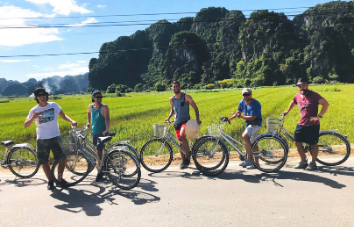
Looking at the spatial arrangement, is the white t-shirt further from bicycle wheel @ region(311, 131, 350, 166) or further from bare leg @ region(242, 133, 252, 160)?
bicycle wheel @ region(311, 131, 350, 166)

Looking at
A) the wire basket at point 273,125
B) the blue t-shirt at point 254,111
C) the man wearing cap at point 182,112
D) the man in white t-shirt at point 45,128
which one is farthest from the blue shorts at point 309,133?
the man in white t-shirt at point 45,128

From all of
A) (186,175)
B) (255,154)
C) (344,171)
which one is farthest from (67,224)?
(344,171)

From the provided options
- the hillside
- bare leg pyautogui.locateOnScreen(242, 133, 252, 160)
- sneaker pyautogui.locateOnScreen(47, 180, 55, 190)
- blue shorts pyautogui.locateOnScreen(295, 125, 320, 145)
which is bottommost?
sneaker pyautogui.locateOnScreen(47, 180, 55, 190)

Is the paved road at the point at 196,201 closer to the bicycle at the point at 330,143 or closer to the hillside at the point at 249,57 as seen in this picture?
the bicycle at the point at 330,143

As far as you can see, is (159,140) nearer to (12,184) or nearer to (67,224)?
(67,224)

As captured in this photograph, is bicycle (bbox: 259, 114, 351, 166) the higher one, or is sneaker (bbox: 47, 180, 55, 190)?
bicycle (bbox: 259, 114, 351, 166)

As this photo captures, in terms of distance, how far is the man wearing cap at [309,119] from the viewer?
4707mm

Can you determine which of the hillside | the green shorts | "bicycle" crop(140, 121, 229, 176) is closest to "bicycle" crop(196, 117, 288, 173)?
"bicycle" crop(140, 121, 229, 176)

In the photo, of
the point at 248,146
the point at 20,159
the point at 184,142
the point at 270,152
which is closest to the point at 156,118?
the point at 184,142

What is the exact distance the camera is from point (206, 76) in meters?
99.2

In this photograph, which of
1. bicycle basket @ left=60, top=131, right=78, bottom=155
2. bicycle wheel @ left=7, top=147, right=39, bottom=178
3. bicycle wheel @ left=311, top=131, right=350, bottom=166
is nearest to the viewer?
bicycle basket @ left=60, top=131, right=78, bottom=155

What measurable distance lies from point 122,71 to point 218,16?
286 ft

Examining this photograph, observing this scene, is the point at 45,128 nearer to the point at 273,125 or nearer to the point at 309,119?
the point at 273,125

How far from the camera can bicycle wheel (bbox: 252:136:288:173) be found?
4.75m
